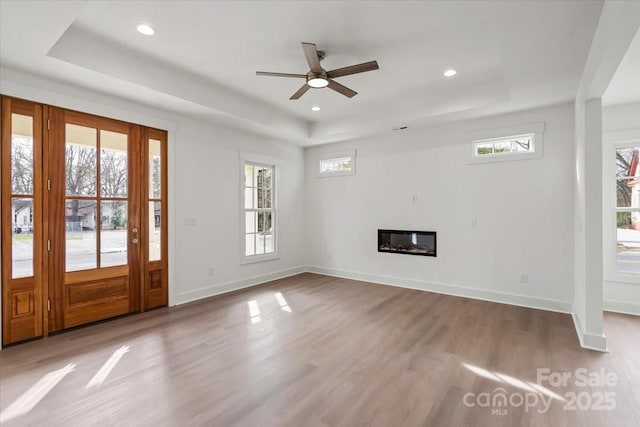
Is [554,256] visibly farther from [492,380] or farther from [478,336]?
[492,380]

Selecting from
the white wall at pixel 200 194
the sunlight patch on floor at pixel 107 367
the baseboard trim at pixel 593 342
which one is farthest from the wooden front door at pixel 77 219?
the baseboard trim at pixel 593 342

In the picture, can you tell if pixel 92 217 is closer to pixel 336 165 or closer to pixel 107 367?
pixel 107 367

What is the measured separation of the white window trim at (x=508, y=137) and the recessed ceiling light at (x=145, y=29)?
14.6 feet

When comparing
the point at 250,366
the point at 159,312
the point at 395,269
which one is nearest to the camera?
the point at 250,366

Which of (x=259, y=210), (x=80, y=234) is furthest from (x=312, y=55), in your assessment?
(x=259, y=210)

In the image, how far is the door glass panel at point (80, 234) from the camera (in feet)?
11.6

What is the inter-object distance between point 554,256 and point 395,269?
7.75ft

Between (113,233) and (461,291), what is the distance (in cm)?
508

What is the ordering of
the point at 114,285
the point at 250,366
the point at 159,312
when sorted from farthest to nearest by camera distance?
the point at 159,312 < the point at 114,285 < the point at 250,366

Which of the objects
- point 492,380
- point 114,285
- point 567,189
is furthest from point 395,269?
point 114,285

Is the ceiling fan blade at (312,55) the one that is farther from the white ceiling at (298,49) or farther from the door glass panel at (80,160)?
the door glass panel at (80,160)

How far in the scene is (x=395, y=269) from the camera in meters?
5.66

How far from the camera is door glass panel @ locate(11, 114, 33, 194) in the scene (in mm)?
3141

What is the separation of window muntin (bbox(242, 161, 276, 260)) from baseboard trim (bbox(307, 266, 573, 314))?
56.5 inches
